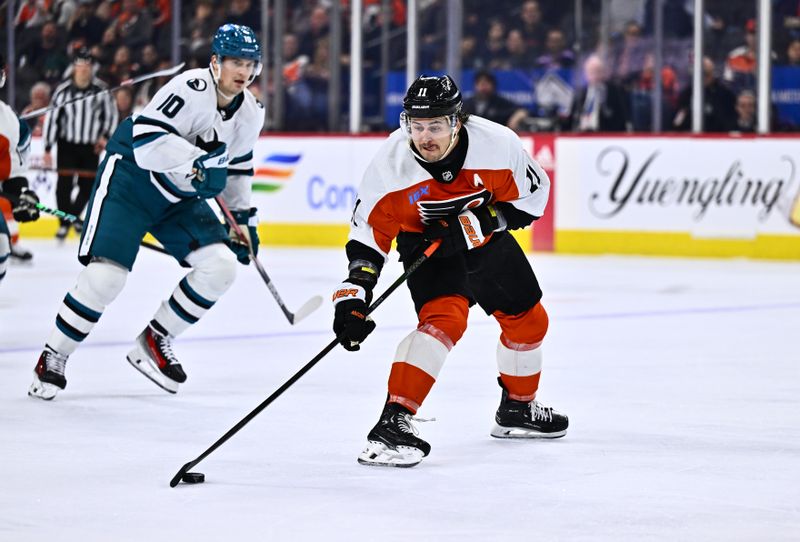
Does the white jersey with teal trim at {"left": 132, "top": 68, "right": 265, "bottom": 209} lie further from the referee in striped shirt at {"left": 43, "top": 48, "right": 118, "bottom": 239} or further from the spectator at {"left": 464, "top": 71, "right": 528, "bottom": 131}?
the spectator at {"left": 464, "top": 71, "right": 528, "bottom": 131}

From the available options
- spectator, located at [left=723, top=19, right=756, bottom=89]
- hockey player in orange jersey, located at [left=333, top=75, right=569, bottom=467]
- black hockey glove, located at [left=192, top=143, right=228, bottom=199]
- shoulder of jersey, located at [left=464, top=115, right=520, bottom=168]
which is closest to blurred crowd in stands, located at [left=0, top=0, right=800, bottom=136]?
spectator, located at [left=723, top=19, right=756, bottom=89]

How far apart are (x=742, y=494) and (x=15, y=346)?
315 centimetres

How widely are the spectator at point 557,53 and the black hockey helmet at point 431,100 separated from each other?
699 centimetres

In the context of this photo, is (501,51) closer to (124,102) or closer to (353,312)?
(124,102)

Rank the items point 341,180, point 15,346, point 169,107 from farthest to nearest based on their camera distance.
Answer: point 341,180 < point 15,346 < point 169,107

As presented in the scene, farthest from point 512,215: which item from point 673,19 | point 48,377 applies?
point 673,19

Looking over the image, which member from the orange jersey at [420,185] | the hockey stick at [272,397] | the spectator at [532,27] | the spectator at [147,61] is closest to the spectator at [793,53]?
the spectator at [532,27]

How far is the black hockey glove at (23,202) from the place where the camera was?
4836 millimetres

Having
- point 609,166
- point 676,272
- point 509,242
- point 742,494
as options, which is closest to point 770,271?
point 676,272

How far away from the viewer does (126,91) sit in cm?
1142

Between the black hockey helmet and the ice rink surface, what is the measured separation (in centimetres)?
74

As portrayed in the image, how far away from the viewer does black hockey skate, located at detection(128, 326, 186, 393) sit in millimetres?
4355

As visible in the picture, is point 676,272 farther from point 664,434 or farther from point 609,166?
point 664,434

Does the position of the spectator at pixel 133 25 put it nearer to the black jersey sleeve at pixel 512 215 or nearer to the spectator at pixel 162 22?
the spectator at pixel 162 22
